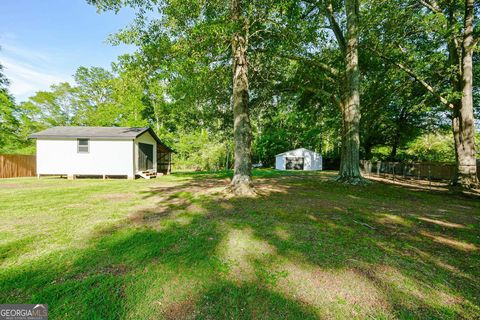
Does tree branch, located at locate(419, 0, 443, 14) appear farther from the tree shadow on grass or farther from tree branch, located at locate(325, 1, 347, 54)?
the tree shadow on grass

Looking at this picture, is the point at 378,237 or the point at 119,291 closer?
the point at 119,291

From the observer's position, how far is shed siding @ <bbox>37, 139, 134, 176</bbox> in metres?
13.9

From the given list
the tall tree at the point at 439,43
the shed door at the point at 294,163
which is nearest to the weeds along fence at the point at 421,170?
the tall tree at the point at 439,43

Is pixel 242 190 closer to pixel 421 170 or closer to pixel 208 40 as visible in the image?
pixel 208 40

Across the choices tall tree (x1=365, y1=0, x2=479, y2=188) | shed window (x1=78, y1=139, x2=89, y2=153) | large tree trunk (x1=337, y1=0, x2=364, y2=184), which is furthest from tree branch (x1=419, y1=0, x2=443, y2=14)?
shed window (x1=78, y1=139, x2=89, y2=153)

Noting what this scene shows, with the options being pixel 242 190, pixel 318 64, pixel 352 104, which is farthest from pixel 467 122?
Answer: pixel 242 190

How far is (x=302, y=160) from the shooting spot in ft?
99.0

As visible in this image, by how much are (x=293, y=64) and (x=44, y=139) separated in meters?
16.5

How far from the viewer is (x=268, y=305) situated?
1881mm

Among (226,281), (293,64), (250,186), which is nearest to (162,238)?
(226,281)

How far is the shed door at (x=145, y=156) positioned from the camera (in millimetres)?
15172

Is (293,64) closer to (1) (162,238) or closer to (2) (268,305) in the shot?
(1) (162,238)

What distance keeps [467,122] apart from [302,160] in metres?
21.5

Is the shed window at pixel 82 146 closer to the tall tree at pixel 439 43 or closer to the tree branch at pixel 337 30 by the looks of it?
the tree branch at pixel 337 30
